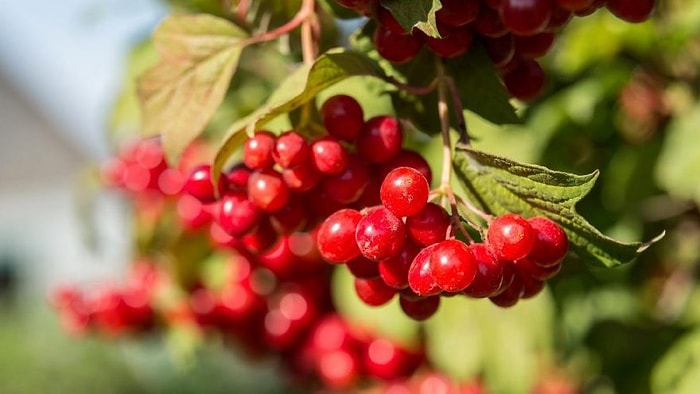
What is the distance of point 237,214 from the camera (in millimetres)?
658

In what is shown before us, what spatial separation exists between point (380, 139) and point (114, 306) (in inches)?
44.0

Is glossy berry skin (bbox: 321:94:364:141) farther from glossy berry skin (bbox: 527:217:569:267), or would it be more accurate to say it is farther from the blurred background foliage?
the blurred background foliage

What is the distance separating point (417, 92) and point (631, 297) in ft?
2.78

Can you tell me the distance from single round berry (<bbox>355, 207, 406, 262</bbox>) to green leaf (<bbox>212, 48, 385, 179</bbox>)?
0.32ft

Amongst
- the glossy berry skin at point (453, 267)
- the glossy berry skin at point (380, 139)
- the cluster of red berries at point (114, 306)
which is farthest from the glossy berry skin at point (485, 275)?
the cluster of red berries at point (114, 306)

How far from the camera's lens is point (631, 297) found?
1.37m

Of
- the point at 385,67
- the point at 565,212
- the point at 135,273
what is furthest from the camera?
the point at 135,273

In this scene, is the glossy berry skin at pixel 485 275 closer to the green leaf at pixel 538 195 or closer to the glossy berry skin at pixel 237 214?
the green leaf at pixel 538 195

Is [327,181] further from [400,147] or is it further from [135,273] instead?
[135,273]

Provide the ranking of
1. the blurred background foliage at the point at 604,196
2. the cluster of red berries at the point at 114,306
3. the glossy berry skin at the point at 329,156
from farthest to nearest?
the cluster of red berries at the point at 114,306 → the blurred background foliage at the point at 604,196 → the glossy berry skin at the point at 329,156

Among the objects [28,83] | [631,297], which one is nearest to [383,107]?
[631,297]

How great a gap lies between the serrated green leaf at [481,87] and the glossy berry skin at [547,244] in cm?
9

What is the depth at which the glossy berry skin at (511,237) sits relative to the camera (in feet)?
1.77

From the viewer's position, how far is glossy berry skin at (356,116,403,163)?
0.62 metres
